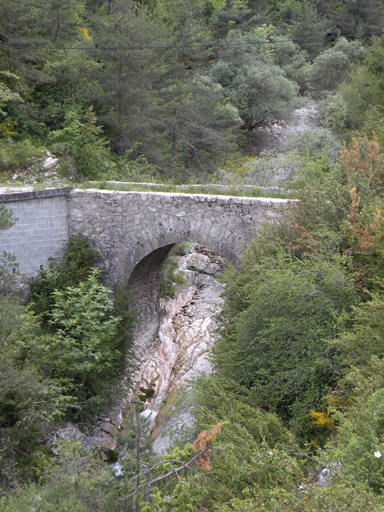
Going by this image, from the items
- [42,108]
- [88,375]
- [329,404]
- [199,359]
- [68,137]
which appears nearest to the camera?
[329,404]

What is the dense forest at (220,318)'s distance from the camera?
374cm

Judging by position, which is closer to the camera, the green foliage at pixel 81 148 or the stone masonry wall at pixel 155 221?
the stone masonry wall at pixel 155 221

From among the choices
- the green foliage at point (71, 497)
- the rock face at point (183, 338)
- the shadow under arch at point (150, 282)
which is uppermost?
the green foliage at point (71, 497)

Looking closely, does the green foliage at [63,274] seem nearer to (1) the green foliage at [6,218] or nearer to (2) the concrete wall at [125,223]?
(2) the concrete wall at [125,223]

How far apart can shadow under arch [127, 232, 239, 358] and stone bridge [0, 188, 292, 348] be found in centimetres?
2

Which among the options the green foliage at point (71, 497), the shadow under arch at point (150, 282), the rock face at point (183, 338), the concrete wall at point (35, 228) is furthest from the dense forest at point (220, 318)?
the rock face at point (183, 338)

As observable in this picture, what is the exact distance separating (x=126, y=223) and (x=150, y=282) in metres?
2.31

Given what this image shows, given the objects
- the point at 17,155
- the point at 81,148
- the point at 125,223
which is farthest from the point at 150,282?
the point at 17,155

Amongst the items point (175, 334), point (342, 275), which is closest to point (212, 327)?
point (175, 334)

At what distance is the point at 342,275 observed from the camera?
570cm

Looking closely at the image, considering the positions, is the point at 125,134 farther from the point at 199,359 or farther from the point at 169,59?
the point at 199,359

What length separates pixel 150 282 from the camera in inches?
432

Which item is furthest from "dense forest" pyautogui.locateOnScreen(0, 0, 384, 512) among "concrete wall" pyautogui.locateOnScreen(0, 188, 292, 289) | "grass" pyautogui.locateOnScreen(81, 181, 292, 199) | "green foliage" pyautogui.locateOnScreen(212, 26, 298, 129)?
"green foliage" pyautogui.locateOnScreen(212, 26, 298, 129)

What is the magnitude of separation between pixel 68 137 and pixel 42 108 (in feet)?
9.81
